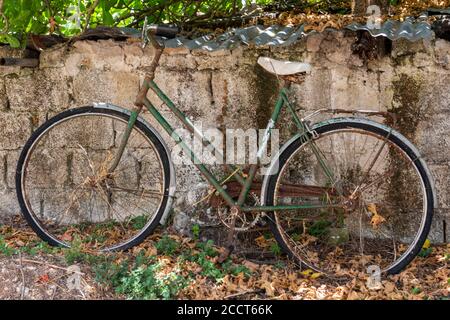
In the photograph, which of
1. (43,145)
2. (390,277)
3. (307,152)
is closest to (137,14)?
(43,145)

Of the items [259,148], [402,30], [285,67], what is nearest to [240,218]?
[259,148]

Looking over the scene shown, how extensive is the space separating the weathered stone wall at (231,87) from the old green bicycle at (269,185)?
7.8 inches

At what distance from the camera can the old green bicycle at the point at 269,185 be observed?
14.8 ft

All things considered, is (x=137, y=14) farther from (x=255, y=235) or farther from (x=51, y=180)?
(x=255, y=235)

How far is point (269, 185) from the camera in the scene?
4527 mm

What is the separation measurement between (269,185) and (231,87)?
3.24ft

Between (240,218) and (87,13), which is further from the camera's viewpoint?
(87,13)

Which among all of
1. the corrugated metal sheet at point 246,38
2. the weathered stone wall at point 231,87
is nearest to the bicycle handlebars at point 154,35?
the corrugated metal sheet at point 246,38

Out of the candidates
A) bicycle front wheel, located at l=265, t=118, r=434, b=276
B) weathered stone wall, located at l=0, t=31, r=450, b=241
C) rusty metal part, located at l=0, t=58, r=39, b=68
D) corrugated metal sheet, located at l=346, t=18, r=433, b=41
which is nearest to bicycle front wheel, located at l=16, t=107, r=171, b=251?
weathered stone wall, located at l=0, t=31, r=450, b=241

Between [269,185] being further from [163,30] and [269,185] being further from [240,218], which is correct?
[163,30]

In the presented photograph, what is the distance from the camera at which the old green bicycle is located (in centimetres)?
450

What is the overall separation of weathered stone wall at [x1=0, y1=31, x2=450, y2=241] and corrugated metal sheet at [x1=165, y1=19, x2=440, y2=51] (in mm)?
310

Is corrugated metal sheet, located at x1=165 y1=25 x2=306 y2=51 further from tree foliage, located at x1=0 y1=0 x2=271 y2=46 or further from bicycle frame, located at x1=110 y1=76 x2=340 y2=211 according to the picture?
tree foliage, located at x1=0 y1=0 x2=271 y2=46

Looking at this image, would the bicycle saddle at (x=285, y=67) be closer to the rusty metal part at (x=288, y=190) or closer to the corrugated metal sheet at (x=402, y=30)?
the corrugated metal sheet at (x=402, y=30)
